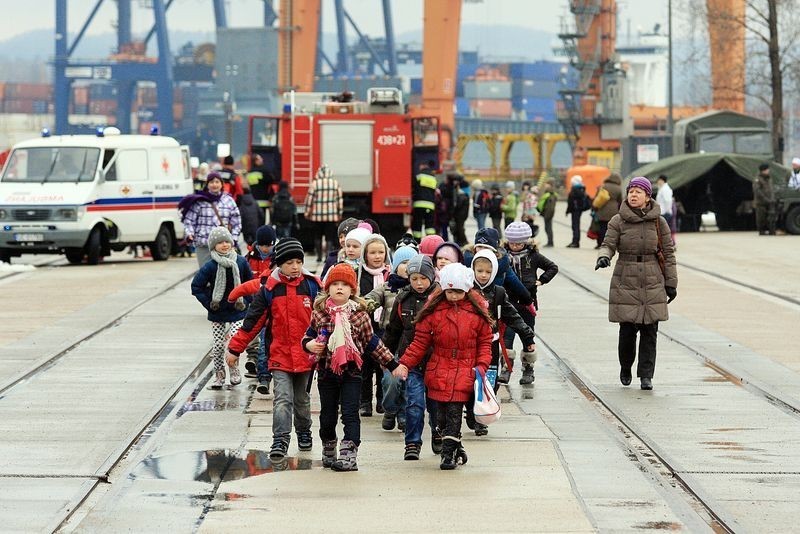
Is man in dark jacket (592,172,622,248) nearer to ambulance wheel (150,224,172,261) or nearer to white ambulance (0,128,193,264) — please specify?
white ambulance (0,128,193,264)

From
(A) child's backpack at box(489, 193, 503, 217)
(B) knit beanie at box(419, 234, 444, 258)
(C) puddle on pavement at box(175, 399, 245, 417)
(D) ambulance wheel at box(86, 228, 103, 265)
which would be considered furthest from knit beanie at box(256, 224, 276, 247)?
(A) child's backpack at box(489, 193, 503, 217)

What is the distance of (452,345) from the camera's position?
10.2 m

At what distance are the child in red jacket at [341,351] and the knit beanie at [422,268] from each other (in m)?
0.44

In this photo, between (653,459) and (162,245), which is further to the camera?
(162,245)

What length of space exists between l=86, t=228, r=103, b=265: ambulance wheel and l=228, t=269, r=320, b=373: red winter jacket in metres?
19.6

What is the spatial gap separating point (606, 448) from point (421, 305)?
1519 mm

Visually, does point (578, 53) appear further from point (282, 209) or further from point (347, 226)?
point (347, 226)

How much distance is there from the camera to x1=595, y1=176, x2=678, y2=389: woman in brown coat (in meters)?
13.9

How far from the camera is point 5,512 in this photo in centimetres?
889

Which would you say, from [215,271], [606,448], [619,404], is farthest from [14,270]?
[606,448]

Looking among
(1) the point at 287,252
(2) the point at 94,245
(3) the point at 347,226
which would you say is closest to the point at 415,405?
(1) the point at 287,252

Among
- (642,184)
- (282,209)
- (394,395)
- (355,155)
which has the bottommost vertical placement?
(394,395)

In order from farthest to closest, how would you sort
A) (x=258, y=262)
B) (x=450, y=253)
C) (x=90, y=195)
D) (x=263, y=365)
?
(x=90, y=195) < (x=258, y=262) < (x=263, y=365) < (x=450, y=253)

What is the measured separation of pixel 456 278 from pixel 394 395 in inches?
68.8
